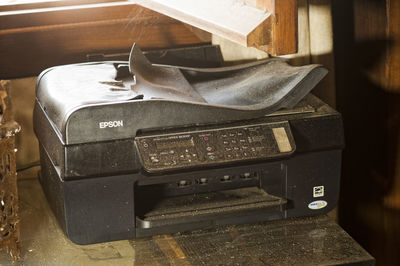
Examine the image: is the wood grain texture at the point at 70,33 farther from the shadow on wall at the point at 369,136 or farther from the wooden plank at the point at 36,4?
the shadow on wall at the point at 369,136

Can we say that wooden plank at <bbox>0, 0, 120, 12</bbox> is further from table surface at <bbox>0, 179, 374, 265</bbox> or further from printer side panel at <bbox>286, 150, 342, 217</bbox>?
printer side panel at <bbox>286, 150, 342, 217</bbox>

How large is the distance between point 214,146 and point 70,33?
764 millimetres

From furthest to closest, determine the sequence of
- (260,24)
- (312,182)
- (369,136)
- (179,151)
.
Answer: (369,136) < (312,182) < (179,151) < (260,24)

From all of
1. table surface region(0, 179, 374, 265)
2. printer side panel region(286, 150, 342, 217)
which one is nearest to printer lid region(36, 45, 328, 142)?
printer side panel region(286, 150, 342, 217)

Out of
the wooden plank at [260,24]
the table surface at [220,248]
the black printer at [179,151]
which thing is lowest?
the table surface at [220,248]

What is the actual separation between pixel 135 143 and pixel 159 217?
18 centimetres

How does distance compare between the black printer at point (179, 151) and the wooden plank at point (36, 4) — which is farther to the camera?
the wooden plank at point (36, 4)

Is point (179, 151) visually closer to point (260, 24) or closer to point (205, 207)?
point (205, 207)

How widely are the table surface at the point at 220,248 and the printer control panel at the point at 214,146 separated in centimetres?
18

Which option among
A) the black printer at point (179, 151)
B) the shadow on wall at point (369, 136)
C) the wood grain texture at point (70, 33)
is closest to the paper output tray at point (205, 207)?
the black printer at point (179, 151)

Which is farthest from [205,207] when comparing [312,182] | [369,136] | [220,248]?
[369,136]

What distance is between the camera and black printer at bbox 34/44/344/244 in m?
1.48

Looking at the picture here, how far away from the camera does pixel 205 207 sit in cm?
158

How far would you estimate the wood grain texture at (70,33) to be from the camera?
2.04 metres
